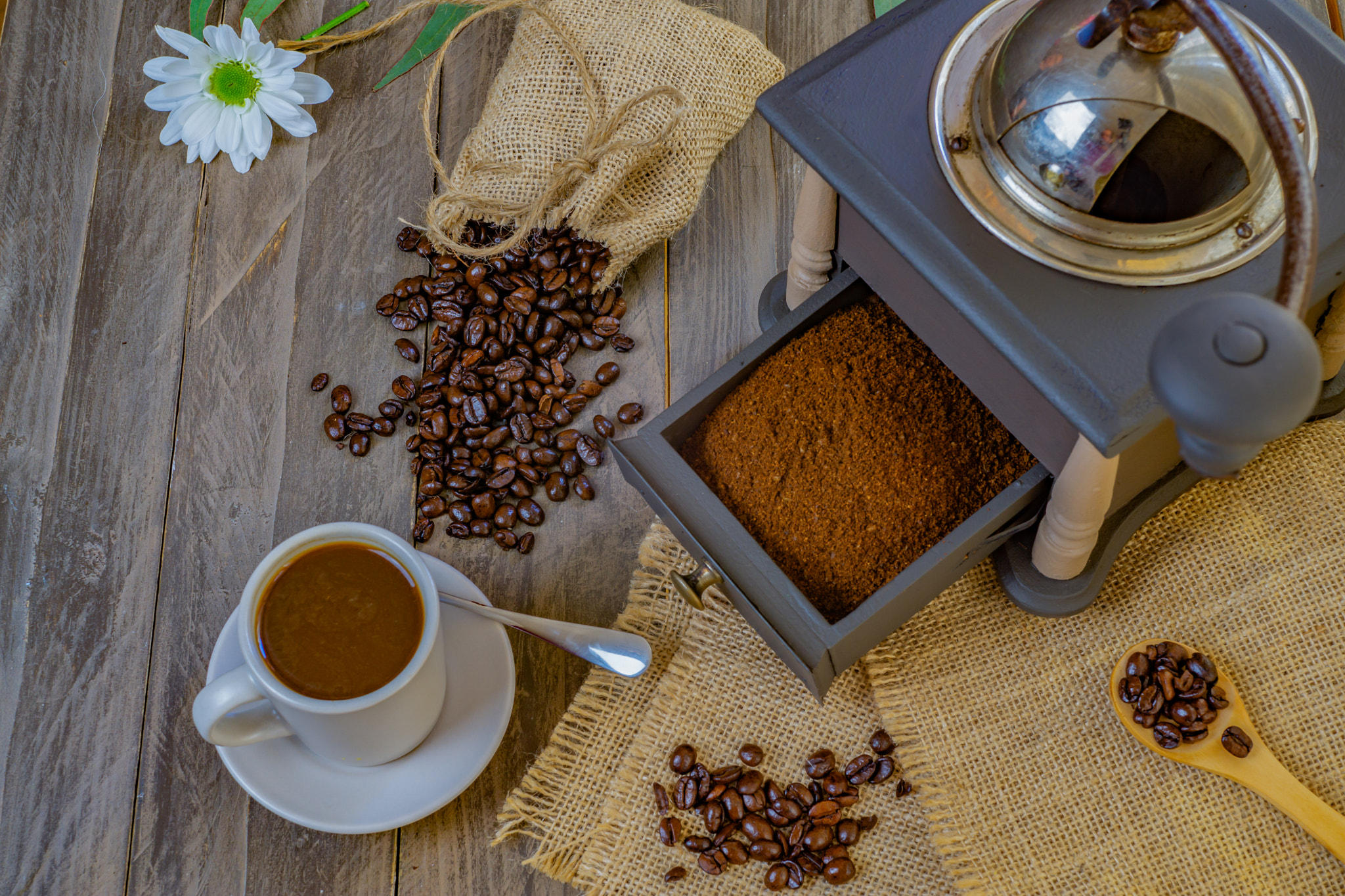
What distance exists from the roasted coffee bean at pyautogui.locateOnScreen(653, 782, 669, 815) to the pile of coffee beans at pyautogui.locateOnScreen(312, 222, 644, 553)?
34 centimetres

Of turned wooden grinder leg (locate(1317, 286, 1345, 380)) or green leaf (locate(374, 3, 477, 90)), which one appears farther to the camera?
green leaf (locate(374, 3, 477, 90))

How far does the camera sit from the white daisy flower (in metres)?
1.51

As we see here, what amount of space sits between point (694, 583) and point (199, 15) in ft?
3.72

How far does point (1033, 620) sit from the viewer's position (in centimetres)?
131

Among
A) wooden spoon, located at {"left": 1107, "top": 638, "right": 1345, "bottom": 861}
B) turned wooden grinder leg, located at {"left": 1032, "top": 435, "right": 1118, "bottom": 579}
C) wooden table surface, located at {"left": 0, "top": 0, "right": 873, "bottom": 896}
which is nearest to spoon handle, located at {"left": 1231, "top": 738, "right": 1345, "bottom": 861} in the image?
wooden spoon, located at {"left": 1107, "top": 638, "right": 1345, "bottom": 861}

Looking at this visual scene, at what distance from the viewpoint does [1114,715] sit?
1.26 m

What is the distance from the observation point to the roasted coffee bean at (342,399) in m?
1.44

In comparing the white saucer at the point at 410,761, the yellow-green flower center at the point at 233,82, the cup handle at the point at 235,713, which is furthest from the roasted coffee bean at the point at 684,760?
the yellow-green flower center at the point at 233,82

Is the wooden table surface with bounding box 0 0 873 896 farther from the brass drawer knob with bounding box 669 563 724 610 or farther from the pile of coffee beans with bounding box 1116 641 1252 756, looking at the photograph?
the pile of coffee beans with bounding box 1116 641 1252 756

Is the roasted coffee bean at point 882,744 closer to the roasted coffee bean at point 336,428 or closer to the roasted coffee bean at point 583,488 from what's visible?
the roasted coffee bean at point 583,488

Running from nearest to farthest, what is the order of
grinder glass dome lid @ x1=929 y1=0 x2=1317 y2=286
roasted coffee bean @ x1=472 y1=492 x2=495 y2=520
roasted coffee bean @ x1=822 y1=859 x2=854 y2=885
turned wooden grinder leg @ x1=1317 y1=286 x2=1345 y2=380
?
grinder glass dome lid @ x1=929 y1=0 x2=1317 y2=286 < turned wooden grinder leg @ x1=1317 y1=286 x2=1345 y2=380 < roasted coffee bean @ x1=822 y1=859 x2=854 y2=885 < roasted coffee bean @ x1=472 y1=492 x2=495 y2=520

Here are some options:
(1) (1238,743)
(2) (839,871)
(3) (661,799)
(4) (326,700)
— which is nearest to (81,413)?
(4) (326,700)

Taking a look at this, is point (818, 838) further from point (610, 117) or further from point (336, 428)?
point (610, 117)

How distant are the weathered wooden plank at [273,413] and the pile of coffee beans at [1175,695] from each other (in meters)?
0.89
